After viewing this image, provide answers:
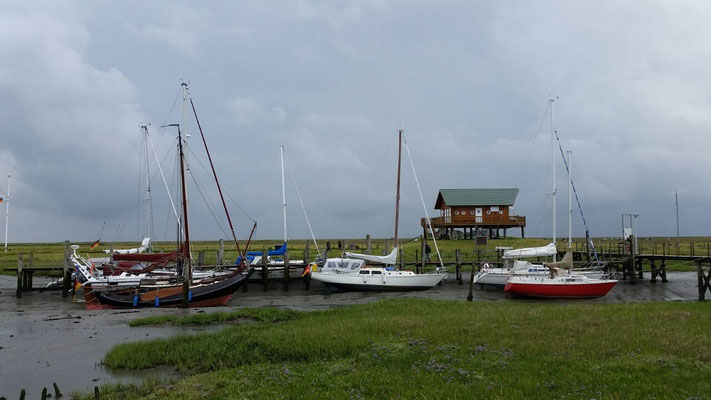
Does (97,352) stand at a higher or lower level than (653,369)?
lower

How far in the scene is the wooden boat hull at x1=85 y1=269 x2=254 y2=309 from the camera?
33.6m

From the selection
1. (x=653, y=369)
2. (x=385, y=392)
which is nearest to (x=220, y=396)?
(x=385, y=392)

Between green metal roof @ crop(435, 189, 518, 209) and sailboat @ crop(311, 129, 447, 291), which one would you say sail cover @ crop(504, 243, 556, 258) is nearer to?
sailboat @ crop(311, 129, 447, 291)

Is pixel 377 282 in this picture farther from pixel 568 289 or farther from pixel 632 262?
pixel 632 262

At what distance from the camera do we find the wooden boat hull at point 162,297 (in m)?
33.6

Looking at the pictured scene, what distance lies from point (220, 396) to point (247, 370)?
2.46 metres

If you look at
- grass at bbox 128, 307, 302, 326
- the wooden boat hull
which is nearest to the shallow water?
grass at bbox 128, 307, 302, 326

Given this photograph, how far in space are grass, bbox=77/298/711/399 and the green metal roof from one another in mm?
56643

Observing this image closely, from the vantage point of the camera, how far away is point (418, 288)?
4081cm

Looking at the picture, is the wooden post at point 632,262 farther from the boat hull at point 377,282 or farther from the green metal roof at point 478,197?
the green metal roof at point 478,197

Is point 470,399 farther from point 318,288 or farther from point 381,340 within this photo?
point 318,288

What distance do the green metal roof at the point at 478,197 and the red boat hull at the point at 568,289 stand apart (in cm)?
4276

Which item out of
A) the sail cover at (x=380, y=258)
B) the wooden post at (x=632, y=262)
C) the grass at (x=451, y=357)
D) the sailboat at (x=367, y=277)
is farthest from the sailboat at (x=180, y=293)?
the wooden post at (x=632, y=262)

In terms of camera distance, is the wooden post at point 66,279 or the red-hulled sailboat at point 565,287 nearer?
the red-hulled sailboat at point 565,287
